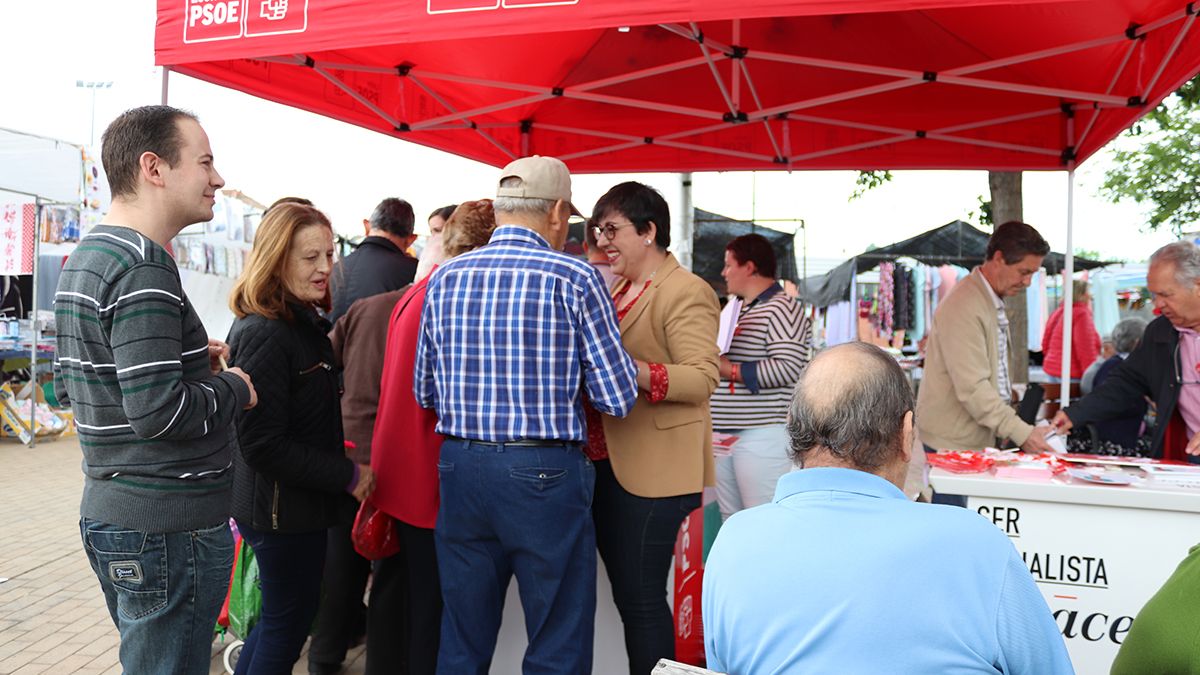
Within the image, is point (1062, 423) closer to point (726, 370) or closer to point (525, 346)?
point (726, 370)

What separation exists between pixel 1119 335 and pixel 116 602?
666 cm

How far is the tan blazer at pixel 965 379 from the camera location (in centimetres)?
379

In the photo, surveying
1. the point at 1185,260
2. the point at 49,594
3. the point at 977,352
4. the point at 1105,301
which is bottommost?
the point at 49,594

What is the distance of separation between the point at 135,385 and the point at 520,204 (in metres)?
1.12

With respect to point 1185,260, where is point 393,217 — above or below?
above

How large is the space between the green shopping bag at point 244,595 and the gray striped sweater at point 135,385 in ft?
5.17

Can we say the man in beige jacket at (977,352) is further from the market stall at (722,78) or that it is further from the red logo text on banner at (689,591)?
the red logo text on banner at (689,591)

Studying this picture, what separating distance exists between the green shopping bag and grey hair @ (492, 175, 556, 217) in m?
1.69

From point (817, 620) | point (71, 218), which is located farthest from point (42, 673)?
point (71, 218)

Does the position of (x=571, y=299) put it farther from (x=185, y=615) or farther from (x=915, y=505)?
(x=915, y=505)

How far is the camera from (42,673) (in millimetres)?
3756

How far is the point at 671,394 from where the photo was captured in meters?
2.74

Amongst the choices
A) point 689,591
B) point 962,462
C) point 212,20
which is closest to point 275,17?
point 212,20

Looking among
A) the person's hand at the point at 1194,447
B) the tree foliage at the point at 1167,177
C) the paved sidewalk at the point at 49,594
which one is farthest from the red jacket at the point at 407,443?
the tree foliage at the point at 1167,177
